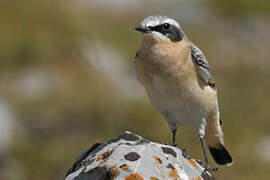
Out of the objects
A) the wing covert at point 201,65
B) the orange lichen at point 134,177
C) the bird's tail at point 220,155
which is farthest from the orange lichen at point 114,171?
the bird's tail at point 220,155

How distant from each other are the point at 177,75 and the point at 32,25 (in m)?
11.5

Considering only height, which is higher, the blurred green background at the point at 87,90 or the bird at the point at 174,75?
the bird at the point at 174,75

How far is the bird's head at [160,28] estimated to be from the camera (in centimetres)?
755

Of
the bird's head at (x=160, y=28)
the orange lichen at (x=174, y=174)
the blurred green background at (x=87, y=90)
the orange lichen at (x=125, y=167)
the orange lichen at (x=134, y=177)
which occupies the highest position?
the bird's head at (x=160, y=28)

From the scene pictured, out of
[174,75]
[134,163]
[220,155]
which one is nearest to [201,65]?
[174,75]

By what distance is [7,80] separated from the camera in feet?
56.1

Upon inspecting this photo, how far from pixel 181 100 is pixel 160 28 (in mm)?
872

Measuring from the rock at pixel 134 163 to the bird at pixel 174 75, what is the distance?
840mm

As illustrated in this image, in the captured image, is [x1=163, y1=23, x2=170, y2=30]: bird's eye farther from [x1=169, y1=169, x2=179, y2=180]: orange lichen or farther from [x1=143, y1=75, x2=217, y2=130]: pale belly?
[x1=169, y1=169, x2=179, y2=180]: orange lichen

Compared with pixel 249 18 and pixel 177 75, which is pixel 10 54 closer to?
pixel 249 18

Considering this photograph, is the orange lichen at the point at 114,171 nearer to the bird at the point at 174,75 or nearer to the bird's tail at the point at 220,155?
the bird at the point at 174,75

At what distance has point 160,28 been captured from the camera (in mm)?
7730

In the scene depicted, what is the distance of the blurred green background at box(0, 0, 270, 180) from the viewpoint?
13.5m

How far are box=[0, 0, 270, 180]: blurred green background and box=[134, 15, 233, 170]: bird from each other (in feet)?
14.4
